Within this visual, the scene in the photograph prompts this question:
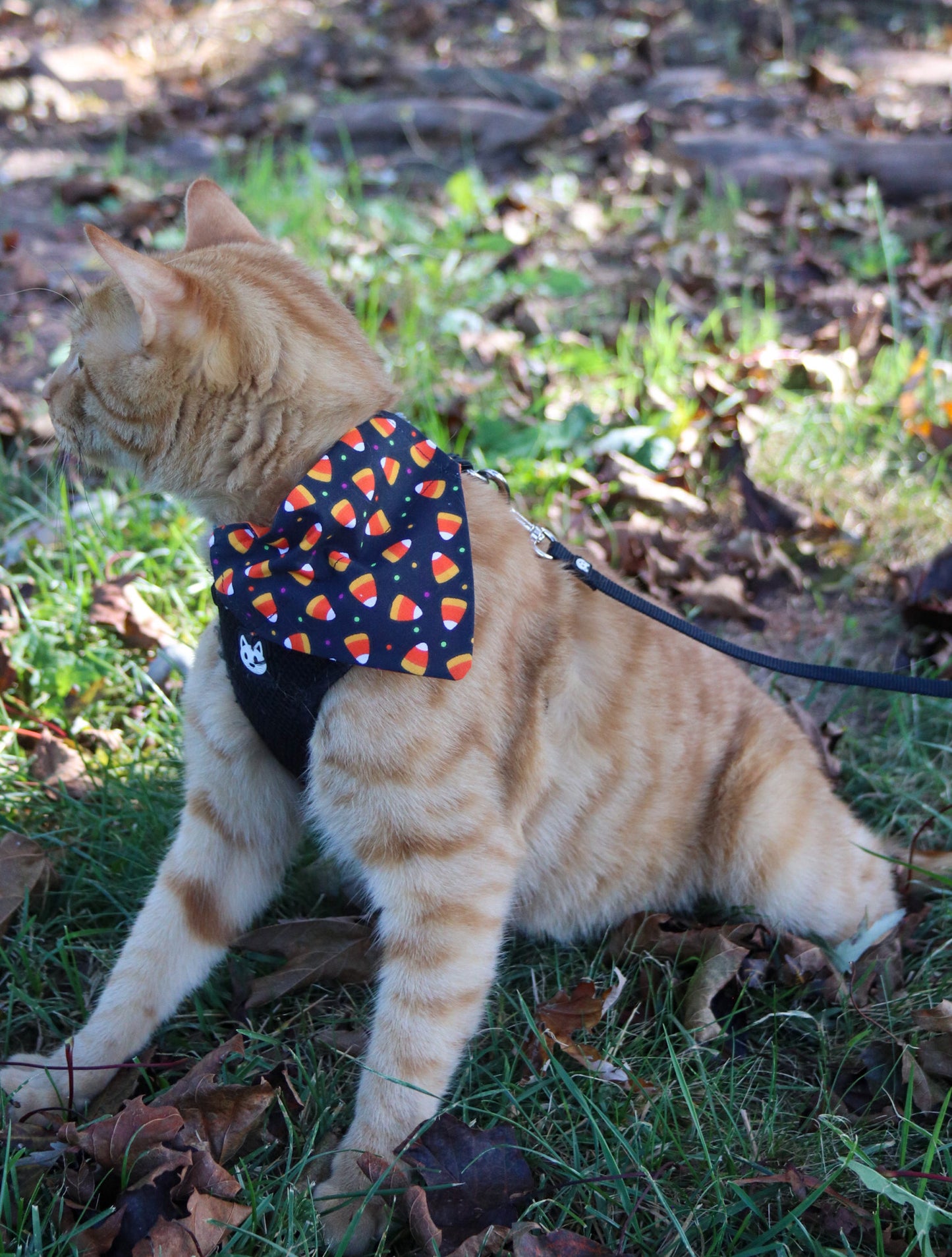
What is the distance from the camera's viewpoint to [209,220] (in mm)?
2254

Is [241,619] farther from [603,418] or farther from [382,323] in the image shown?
[382,323]

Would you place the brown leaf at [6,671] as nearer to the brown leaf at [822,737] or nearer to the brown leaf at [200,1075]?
the brown leaf at [200,1075]

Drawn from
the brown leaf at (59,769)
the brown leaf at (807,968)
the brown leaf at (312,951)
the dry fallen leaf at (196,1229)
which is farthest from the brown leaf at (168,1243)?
the brown leaf at (807,968)

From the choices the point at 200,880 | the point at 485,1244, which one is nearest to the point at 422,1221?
the point at 485,1244

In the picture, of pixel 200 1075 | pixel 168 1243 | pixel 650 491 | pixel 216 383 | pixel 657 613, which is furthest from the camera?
pixel 650 491

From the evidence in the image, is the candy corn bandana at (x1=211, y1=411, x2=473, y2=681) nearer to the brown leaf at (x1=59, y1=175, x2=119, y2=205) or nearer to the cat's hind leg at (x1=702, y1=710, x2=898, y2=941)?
the cat's hind leg at (x1=702, y1=710, x2=898, y2=941)

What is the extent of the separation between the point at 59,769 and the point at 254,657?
97 cm

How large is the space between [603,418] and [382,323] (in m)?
1.11

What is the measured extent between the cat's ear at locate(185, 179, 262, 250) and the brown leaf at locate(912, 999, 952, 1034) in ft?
7.07

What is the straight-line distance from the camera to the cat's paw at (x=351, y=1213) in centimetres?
177

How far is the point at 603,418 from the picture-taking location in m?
3.93

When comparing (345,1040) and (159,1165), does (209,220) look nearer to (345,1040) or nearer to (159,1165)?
(345,1040)

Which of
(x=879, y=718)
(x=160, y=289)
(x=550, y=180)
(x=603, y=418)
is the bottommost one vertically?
(x=879, y=718)

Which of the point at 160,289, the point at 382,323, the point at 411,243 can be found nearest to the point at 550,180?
the point at 411,243
